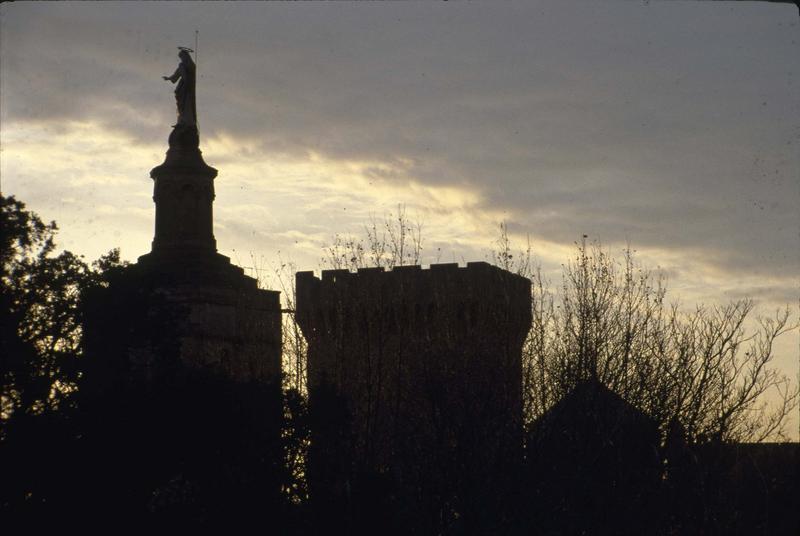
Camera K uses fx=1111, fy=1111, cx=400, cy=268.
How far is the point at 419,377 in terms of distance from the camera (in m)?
25.3

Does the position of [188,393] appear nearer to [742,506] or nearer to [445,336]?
[445,336]

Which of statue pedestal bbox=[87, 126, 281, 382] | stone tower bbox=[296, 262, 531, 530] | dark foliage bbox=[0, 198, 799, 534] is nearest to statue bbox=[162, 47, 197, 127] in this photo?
statue pedestal bbox=[87, 126, 281, 382]

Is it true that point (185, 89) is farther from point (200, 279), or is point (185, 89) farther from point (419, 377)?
point (419, 377)

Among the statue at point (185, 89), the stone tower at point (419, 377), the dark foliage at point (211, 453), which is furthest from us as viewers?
the statue at point (185, 89)

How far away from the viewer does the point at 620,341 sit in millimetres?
26453

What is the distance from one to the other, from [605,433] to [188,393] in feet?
28.7

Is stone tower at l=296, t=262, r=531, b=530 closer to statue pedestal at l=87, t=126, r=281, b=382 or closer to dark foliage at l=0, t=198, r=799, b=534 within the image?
dark foliage at l=0, t=198, r=799, b=534

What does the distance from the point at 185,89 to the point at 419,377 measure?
15.6 metres

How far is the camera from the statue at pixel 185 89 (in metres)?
36.0

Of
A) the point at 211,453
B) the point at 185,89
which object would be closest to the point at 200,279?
the point at 185,89

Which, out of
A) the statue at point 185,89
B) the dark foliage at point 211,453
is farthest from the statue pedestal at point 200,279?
the dark foliage at point 211,453

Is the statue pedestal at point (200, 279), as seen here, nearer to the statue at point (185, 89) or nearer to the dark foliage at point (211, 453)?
the statue at point (185, 89)

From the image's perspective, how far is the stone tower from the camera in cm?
2102

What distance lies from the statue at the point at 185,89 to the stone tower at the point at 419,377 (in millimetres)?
7435
